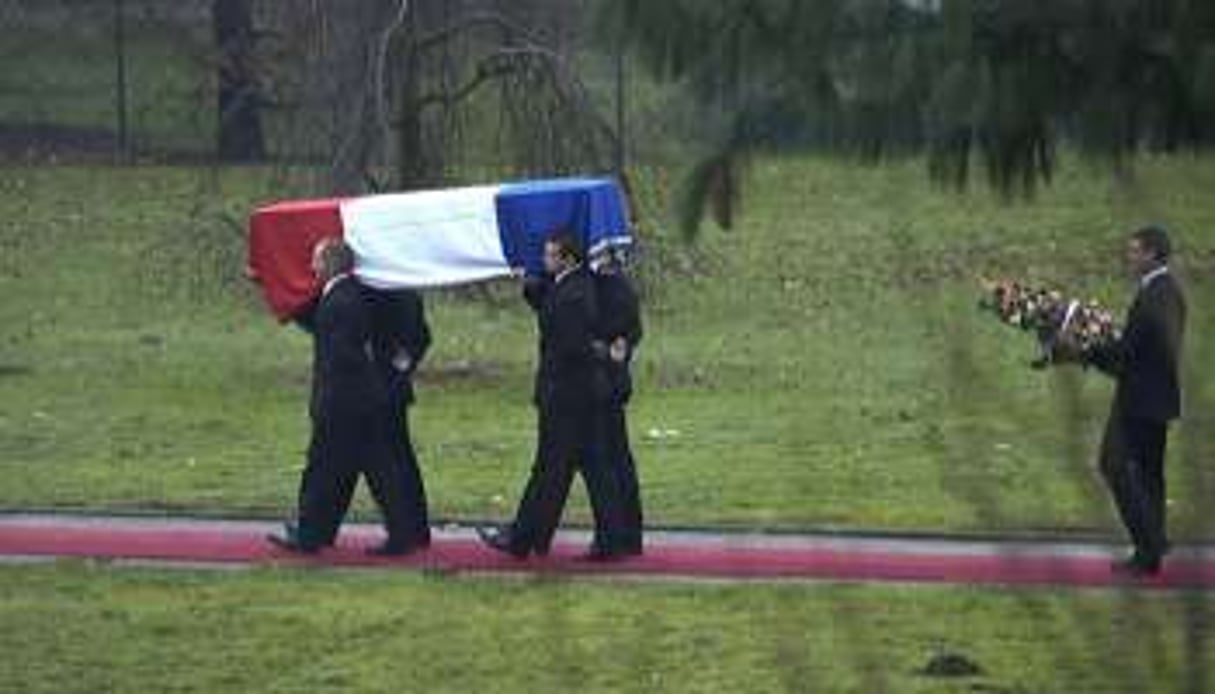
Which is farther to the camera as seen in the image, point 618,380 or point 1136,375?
point 618,380

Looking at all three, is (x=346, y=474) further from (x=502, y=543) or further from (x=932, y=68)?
(x=932, y=68)

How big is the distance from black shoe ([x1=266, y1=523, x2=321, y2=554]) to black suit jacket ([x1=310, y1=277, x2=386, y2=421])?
0.64 m

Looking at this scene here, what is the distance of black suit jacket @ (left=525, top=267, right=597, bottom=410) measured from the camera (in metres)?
15.2

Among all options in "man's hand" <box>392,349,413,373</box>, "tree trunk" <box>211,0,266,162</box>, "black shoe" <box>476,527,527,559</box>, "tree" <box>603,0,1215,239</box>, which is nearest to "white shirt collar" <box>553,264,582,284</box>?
"man's hand" <box>392,349,413,373</box>

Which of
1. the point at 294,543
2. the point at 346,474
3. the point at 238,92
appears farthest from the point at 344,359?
the point at 238,92

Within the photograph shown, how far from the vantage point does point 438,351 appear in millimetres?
25391

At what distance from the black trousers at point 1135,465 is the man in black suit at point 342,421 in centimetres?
371

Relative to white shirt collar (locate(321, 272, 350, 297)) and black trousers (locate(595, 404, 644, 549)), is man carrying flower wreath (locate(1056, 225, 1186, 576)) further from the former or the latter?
white shirt collar (locate(321, 272, 350, 297))

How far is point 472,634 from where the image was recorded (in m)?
13.4

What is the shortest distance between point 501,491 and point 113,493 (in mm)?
2305

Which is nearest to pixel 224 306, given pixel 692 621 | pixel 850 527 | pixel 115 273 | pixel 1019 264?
pixel 115 273

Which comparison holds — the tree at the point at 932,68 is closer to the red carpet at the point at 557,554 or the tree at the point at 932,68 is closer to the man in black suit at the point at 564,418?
the red carpet at the point at 557,554

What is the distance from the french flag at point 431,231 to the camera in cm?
1661

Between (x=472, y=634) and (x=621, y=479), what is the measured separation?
7.30 ft
